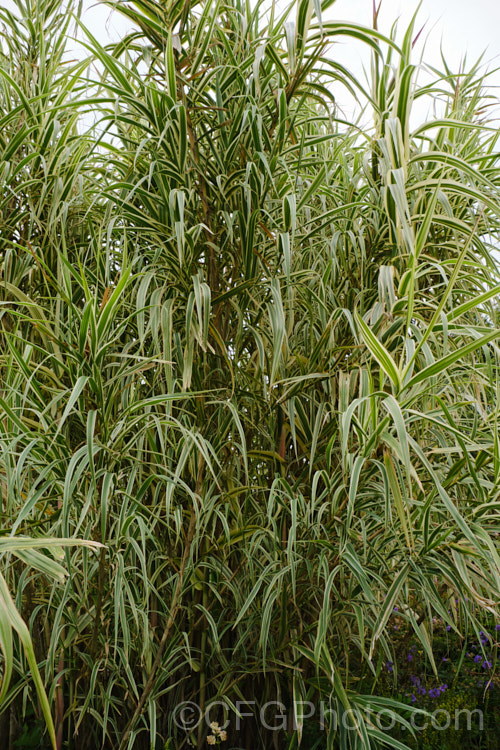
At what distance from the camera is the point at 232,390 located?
45.9 inches

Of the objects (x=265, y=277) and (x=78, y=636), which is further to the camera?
(x=265, y=277)

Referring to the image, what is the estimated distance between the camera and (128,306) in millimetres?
1211

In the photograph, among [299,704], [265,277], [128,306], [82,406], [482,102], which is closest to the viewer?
[82,406]

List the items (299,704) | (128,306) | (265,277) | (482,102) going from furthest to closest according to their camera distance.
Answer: (482,102) → (265,277) → (128,306) → (299,704)

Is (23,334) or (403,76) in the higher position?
(403,76)

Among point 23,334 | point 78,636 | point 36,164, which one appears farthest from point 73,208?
point 78,636

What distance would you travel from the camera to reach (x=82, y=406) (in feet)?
3.27

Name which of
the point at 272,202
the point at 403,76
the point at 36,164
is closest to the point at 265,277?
the point at 272,202

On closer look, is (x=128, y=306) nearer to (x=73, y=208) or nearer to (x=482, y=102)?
(x=73, y=208)

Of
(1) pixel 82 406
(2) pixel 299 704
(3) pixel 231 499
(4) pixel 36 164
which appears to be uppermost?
(4) pixel 36 164

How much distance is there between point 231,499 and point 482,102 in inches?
52.2

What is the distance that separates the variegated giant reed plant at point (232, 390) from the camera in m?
1.01

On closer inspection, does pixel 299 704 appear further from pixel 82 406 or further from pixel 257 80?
pixel 257 80

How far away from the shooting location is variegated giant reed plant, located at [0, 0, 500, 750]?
3.31 ft
